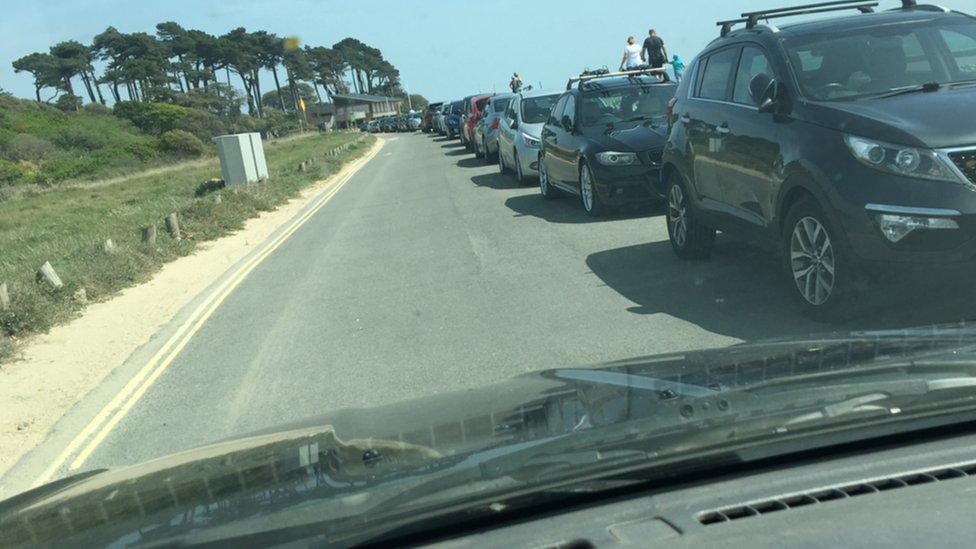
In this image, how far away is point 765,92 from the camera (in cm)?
711

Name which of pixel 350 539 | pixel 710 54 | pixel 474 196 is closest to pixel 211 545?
pixel 350 539

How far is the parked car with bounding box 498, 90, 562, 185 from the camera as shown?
18203mm

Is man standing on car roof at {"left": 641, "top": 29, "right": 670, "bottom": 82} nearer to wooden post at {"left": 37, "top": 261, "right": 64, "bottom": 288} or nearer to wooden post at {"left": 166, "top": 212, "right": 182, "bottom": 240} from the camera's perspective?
wooden post at {"left": 166, "top": 212, "right": 182, "bottom": 240}

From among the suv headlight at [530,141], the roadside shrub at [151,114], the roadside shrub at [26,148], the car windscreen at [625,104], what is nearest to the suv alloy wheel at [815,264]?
the car windscreen at [625,104]

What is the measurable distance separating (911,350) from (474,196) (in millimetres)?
14620

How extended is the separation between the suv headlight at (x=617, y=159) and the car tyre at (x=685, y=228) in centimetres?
279

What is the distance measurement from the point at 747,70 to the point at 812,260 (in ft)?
6.61

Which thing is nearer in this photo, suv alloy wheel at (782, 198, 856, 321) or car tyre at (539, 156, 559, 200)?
suv alloy wheel at (782, 198, 856, 321)

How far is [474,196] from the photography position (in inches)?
709

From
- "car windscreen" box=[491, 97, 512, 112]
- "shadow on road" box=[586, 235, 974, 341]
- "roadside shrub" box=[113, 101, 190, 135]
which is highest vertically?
"roadside shrub" box=[113, 101, 190, 135]

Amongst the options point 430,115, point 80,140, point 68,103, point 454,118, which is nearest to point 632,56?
point 454,118

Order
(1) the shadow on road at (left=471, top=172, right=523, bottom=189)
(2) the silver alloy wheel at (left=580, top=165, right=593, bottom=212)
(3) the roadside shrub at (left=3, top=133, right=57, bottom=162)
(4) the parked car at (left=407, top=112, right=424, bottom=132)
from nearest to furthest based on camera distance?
(2) the silver alloy wheel at (left=580, top=165, right=593, bottom=212) → (1) the shadow on road at (left=471, top=172, right=523, bottom=189) → (3) the roadside shrub at (left=3, top=133, right=57, bottom=162) → (4) the parked car at (left=407, top=112, right=424, bottom=132)

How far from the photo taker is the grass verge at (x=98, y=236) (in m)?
10.2

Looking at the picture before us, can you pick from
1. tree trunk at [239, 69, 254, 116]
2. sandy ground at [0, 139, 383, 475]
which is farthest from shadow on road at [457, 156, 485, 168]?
tree trunk at [239, 69, 254, 116]
